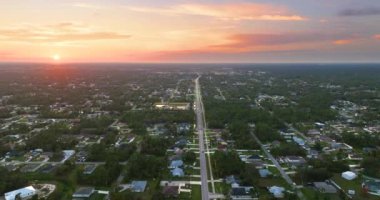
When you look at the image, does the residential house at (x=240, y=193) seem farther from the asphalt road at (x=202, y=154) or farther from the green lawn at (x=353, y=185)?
the green lawn at (x=353, y=185)

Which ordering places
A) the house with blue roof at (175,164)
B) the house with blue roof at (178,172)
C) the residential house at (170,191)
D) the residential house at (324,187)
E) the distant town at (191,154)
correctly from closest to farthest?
the residential house at (170,191), the residential house at (324,187), the distant town at (191,154), the house with blue roof at (178,172), the house with blue roof at (175,164)

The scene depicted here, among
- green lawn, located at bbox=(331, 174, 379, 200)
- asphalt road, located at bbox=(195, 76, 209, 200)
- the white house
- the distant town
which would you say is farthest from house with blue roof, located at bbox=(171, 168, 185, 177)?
green lawn, located at bbox=(331, 174, 379, 200)

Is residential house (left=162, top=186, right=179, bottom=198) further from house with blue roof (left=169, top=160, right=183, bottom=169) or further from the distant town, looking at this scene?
house with blue roof (left=169, top=160, right=183, bottom=169)

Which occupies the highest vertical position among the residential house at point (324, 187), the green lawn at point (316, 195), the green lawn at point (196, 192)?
the residential house at point (324, 187)

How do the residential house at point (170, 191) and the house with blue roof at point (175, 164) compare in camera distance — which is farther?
the house with blue roof at point (175, 164)

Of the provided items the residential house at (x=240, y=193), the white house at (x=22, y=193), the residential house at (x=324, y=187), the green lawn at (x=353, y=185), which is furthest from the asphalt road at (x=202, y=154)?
the white house at (x=22, y=193)

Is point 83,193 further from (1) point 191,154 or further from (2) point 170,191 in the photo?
(1) point 191,154

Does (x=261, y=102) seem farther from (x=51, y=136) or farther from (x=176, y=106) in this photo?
(x=51, y=136)

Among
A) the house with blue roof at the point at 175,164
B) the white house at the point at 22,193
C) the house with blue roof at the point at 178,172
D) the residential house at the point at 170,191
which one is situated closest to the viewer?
the white house at the point at 22,193
